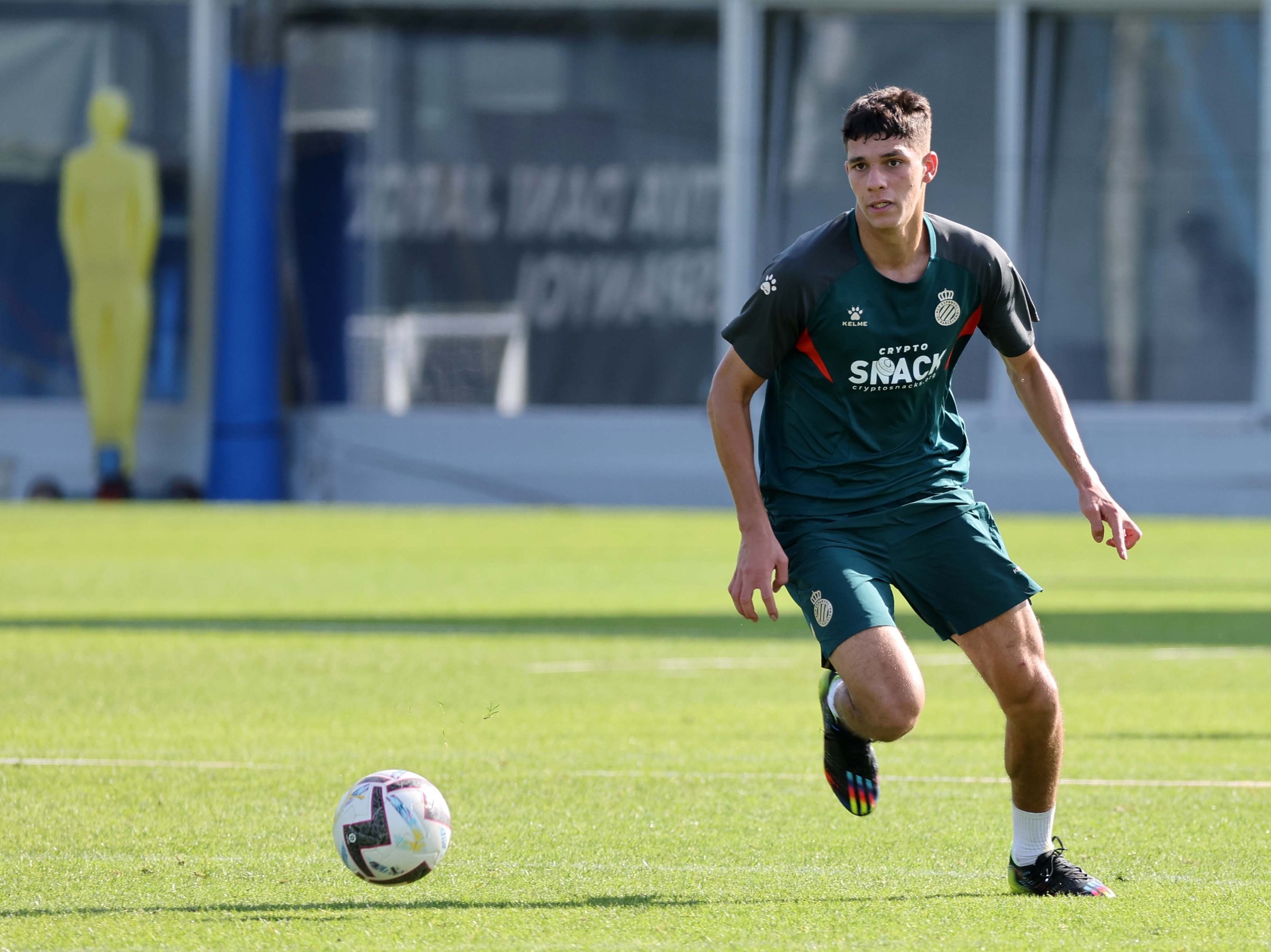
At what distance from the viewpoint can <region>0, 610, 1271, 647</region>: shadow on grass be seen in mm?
12203

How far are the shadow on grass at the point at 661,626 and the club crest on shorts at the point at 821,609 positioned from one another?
21.9 feet

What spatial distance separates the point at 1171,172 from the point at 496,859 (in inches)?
924

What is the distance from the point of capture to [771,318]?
209 inches

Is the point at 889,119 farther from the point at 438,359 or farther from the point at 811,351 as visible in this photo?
the point at 438,359

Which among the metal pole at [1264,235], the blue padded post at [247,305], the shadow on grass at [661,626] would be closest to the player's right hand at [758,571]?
the shadow on grass at [661,626]

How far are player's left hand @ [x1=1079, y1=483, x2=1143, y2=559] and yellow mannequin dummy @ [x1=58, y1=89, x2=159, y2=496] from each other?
2257 centimetres

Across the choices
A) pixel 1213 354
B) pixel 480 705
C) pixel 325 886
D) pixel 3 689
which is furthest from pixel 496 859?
pixel 1213 354

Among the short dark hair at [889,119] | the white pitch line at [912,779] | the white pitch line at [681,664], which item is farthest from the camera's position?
the white pitch line at [681,664]

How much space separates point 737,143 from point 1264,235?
23.6ft

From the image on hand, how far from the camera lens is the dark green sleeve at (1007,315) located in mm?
5465

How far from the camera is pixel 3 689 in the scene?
372 inches

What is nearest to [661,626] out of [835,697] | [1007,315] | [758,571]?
[835,697]

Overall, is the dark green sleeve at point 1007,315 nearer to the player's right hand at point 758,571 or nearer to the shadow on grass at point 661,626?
the player's right hand at point 758,571

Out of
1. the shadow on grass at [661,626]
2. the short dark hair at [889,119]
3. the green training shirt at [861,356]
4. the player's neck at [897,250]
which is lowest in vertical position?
the shadow on grass at [661,626]
